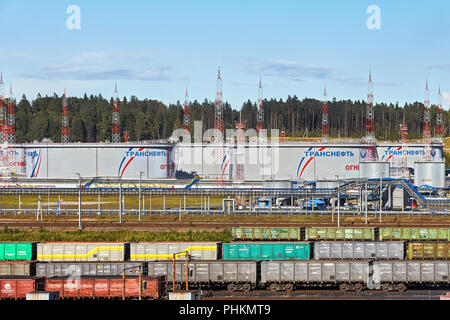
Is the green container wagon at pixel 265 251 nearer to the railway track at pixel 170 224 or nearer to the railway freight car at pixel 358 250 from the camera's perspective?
the railway freight car at pixel 358 250

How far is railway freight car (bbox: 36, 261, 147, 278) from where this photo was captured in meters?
55.9

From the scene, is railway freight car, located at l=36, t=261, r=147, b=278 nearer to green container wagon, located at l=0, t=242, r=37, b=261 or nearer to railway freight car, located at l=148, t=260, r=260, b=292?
railway freight car, located at l=148, t=260, r=260, b=292

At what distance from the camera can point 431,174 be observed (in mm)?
123688

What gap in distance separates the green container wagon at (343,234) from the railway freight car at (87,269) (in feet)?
90.5

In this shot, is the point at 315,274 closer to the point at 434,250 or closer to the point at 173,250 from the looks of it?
the point at 434,250

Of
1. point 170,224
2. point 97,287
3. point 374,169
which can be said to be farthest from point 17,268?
point 374,169

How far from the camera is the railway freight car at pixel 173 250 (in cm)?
6166

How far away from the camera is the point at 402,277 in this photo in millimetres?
54969

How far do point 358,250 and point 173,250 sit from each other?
59.1 feet

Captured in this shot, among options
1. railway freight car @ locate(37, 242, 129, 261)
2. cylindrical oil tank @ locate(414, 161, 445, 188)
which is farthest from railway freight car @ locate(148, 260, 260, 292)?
cylindrical oil tank @ locate(414, 161, 445, 188)

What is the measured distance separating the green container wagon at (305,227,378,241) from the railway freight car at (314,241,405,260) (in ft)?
39.6

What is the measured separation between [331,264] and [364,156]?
90047mm

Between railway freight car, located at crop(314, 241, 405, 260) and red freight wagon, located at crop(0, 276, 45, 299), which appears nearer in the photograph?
red freight wagon, located at crop(0, 276, 45, 299)

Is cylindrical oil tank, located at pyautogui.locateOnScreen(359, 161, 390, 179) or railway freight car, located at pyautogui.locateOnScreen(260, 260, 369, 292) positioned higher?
cylindrical oil tank, located at pyautogui.locateOnScreen(359, 161, 390, 179)
